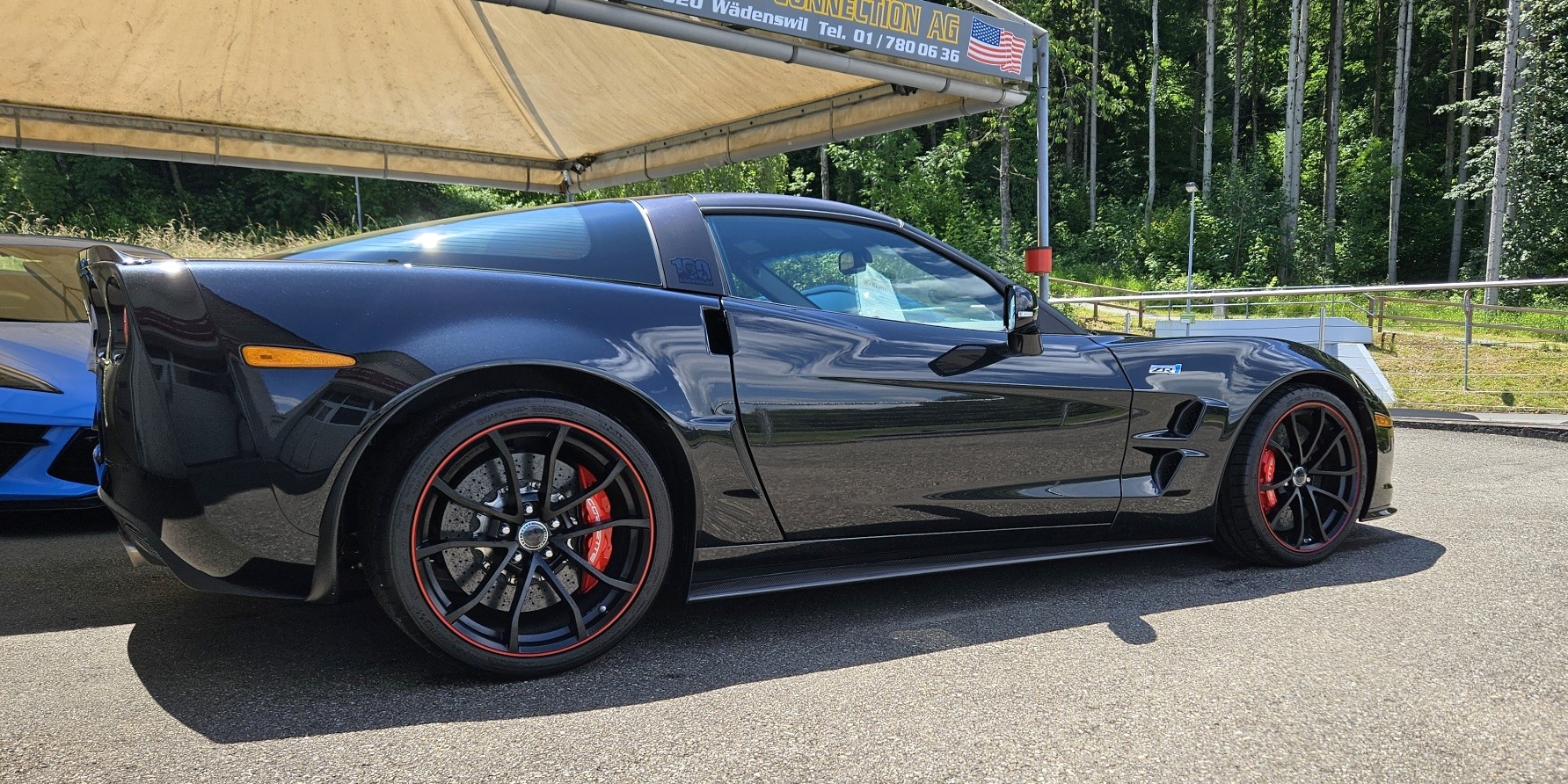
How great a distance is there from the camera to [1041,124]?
724 cm

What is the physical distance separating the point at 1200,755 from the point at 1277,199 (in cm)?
3263

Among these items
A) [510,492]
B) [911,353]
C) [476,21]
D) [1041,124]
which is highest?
[476,21]

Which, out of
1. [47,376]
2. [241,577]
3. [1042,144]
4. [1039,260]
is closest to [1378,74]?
[1042,144]

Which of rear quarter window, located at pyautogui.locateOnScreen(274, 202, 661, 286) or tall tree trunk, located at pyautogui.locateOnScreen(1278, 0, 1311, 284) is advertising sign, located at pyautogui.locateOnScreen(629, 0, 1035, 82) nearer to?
rear quarter window, located at pyautogui.locateOnScreen(274, 202, 661, 286)

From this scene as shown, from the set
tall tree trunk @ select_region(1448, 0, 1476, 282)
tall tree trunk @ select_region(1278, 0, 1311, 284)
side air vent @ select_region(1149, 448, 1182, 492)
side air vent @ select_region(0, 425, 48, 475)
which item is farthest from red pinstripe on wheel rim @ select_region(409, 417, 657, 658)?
tall tree trunk @ select_region(1448, 0, 1476, 282)

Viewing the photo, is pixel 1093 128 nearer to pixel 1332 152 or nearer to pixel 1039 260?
pixel 1332 152

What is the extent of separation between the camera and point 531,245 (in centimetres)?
258

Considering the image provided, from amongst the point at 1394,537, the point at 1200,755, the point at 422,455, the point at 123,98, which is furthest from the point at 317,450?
the point at 123,98

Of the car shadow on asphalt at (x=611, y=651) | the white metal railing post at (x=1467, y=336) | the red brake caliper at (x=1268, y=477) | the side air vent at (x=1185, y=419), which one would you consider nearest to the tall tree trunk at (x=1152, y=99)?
the white metal railing post at (x=1467, y=336)

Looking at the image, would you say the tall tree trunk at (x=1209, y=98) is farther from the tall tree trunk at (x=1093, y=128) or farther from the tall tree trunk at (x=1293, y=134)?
the tall tree trunk at (x=1093, y=128)

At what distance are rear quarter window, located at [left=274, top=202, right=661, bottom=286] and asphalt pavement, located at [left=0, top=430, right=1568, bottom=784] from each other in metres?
0.97

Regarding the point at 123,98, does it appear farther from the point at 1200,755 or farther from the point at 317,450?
the point at 1200,755

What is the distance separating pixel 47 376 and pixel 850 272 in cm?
293

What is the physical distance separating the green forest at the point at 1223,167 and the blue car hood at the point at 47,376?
66.9ft
